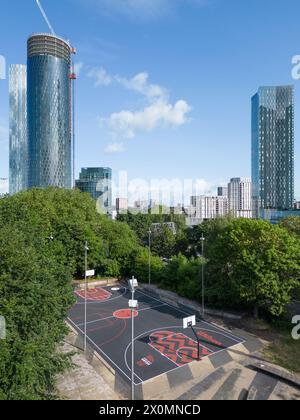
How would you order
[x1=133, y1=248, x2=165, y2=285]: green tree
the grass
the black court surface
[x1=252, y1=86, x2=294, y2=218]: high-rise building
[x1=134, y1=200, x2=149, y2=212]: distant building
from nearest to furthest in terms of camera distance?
the grass → the black court surface → [x1=133, y1=248, x2=165, y2=285]: green tree → [x1=134, y1=200, x2=149, y2=212]: distant building → [x1=252, y1=86, x2=294, y2=218]: high-rise building

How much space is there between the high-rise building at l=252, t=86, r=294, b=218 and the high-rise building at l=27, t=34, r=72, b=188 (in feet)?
238

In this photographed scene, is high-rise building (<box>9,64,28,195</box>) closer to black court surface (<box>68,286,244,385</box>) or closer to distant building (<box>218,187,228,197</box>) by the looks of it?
distant building (<box>218,187,228,197</box>)

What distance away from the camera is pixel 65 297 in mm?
13234

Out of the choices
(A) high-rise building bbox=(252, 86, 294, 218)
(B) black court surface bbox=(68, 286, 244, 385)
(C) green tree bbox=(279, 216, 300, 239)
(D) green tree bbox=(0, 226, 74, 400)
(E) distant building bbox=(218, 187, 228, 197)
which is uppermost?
(A) high-rise building bbox=(252, 86, 294, 218)

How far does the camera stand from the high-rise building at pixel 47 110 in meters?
106

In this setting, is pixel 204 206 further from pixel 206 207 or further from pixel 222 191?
pixel 222 191

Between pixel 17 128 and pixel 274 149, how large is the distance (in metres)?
116

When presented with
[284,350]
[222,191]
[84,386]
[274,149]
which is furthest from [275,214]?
[84,386]

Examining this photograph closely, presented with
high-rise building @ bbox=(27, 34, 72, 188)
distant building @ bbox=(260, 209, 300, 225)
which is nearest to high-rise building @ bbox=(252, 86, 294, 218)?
distant building @ bbox=(260, 209, 300, 225)

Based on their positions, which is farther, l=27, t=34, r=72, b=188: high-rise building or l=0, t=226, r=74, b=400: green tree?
l=27, t=34, r=72, b=188: high-rise building

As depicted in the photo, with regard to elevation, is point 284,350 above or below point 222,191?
below

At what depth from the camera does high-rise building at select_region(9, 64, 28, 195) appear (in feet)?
411

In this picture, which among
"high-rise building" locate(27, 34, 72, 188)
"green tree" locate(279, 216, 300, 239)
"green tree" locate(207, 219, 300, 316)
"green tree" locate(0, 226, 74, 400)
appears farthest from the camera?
"high-rise building" locate(27, 34, 72, 188)

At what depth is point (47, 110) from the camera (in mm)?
106500
